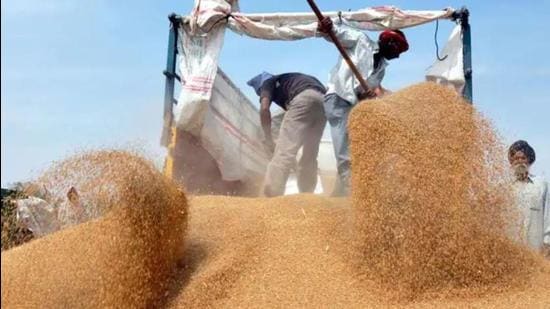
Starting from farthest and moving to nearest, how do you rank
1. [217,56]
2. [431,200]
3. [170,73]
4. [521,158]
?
[170,73]
[217,56]
[521,158]
[431,200]

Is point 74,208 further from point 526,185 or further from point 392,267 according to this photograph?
point 526,185

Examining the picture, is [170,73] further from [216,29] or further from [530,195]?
[530,195]

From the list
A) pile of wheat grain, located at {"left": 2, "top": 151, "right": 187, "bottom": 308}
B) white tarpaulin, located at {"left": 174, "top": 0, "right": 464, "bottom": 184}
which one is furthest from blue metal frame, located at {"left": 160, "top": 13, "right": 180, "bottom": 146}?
pile of wheat grain, located at {"left": 2, "top": 151, "right": 187, "bottom": 308}

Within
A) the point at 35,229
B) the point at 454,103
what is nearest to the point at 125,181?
the point at 35,229

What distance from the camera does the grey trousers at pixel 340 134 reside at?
15.5 ft

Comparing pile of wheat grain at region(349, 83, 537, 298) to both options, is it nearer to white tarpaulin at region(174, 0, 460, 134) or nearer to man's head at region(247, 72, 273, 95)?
white tarpaulin at region(174, 0, 460, 134)

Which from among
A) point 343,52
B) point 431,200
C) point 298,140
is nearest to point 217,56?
point 298,140

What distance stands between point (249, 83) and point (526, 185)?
89.0 inches

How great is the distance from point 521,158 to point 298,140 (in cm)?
155

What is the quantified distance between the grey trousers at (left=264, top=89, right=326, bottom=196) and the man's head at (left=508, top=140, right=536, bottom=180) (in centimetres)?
143

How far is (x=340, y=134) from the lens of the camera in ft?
15.8

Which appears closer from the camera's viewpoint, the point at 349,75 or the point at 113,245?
the point at 113,245

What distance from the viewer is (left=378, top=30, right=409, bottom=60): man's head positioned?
16.7ft

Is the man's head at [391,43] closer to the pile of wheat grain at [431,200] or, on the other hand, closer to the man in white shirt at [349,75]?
the man in white shirt at [349,75]
